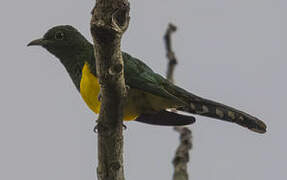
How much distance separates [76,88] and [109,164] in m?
2.73

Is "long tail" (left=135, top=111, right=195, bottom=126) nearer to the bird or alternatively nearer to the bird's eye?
the bird

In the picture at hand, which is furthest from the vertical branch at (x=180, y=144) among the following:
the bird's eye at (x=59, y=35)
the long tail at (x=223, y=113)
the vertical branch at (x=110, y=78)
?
the bird's eye at (x=59, y=35)

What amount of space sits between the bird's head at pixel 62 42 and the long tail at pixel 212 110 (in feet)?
5.61

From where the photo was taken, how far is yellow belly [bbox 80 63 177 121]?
21.4ft

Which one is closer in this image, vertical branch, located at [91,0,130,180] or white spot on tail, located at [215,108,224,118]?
vertical branch, located at [91,0,130,180]

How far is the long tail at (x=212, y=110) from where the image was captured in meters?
6.94

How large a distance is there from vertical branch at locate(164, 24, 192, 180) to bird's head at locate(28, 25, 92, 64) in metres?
1.38

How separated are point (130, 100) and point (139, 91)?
21cm

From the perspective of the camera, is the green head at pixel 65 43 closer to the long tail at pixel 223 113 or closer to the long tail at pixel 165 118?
the long tail at pixel 165 118

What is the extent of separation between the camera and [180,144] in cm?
611

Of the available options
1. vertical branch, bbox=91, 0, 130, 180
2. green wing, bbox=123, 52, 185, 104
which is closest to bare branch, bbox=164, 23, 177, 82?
green wing, bbox=123, 52, 185, 104

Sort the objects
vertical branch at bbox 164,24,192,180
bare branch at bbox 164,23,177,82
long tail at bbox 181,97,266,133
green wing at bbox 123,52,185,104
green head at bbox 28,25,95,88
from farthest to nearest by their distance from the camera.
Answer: green head at bbox 28,25,95,88 → bare branch at bbox 164,23,177,82 → long tail at bbox 181,97,266,133 → green wing at bbox 123,52,185,104 → vertical branch at bbox 164,24,192,180

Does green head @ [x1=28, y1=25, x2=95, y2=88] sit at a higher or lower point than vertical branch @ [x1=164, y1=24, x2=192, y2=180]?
higher

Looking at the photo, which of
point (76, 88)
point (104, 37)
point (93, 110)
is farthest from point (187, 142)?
point (104, 37)
